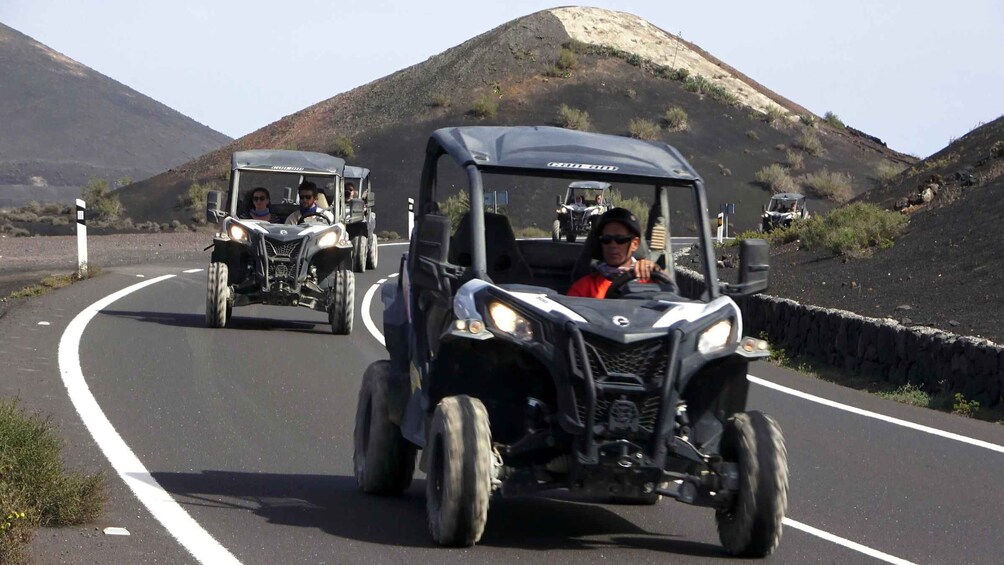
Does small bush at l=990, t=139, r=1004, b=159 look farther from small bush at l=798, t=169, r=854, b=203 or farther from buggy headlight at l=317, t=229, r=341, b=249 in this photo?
small bush at l=798, t=169, r=854, b=203

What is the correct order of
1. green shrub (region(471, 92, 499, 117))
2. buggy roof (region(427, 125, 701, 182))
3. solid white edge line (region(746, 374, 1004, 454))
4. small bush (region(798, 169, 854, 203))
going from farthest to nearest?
green shrub (region(471, 92, 499, 117)) < small bush (region(798, 169, 854, 203)) < solid white edge line (region(746, 374, 1004, 454)) < buggy roof (region(427, 125, 701, 182))

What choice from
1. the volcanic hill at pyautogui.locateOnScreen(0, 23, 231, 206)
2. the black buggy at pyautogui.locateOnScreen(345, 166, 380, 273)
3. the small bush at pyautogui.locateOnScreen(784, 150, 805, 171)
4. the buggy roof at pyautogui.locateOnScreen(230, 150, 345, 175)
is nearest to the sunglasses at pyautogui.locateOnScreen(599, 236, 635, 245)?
the buggy roof at pyautogui.locateOnScreen(230, 150, 345, 175)

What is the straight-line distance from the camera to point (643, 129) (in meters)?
89.6

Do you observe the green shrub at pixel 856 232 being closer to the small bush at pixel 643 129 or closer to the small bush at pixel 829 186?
the small bush at pixel 829 186

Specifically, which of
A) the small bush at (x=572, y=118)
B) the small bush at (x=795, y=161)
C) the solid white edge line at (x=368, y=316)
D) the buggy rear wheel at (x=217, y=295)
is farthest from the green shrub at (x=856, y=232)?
the small bush at (x=572, y=118)

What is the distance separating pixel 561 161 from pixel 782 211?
5110 centimetres

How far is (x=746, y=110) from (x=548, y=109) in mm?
14220

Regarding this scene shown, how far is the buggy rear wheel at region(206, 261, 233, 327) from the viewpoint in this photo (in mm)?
19516

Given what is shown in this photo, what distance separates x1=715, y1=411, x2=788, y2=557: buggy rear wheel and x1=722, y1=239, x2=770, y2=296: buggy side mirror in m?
0.71

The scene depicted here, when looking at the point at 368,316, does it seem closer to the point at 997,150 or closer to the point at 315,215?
the point at 315,215

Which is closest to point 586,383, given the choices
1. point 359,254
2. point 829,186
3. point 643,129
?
point 359,254

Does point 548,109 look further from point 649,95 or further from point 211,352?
point 211,352

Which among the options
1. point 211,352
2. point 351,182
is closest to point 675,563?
point 211,352

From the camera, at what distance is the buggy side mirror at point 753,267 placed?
7.86m
